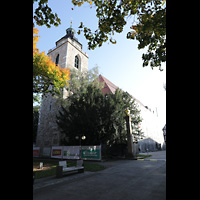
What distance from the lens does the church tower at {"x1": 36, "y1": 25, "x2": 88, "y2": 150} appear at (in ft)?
82.0

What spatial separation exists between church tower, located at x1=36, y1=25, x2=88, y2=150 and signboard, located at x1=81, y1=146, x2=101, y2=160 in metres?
8.98

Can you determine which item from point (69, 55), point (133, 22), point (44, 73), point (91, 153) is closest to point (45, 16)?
point (133, 22)

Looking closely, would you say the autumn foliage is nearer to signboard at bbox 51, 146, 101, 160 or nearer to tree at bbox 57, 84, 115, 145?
tree at bbox 57, 84, 115, 145

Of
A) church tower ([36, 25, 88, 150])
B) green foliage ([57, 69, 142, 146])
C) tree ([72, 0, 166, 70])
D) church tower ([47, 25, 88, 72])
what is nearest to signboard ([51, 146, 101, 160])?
green foliage ([57, 69, 142, 146])

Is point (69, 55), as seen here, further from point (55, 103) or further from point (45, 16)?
point (45, 16)

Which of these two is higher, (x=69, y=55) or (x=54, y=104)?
(x=69, y=55)

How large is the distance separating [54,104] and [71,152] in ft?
38.7

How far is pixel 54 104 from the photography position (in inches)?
1031

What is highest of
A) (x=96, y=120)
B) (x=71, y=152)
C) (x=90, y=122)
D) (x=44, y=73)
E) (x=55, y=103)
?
(x=44, y=73)
